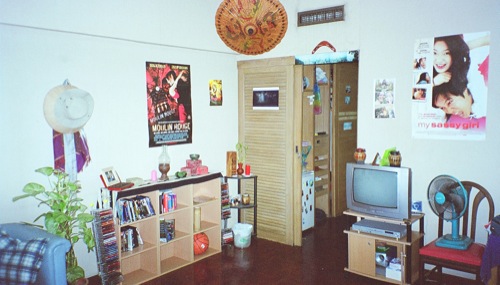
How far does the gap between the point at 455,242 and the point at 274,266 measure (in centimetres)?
179

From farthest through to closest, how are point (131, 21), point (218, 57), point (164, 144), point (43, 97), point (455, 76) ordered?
point (218, 57), point (164, 144), point (131, 21), point (455, 76), point (43, 97)

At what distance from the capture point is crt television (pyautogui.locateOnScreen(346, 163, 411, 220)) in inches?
148

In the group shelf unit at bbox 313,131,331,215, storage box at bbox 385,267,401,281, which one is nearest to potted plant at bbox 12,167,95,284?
storage box at bbox 385,267,401,281

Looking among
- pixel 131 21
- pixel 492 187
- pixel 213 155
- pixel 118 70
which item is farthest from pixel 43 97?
pixel 492 187

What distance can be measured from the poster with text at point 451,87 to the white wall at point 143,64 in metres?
0.07

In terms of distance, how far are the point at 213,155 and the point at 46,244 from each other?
8.26ft

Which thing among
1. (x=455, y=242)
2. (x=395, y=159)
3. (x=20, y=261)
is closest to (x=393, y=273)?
(x=455, y=242)

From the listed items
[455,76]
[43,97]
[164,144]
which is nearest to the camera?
[43,97]

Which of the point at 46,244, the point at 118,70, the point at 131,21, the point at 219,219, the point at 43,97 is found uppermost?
the point at 131,21

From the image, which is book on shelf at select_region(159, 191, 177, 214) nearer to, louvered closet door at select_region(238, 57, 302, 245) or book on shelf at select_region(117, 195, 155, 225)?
book on shelf at select_region(117, 195, 155, 225)

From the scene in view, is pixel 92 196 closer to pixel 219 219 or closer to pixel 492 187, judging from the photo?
pixel 219 219

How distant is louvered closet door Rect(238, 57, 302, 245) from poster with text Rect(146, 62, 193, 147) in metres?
0.87

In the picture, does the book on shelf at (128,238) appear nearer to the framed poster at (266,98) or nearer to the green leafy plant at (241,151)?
the green leafy plant at (241,151)

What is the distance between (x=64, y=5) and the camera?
12.1 feet
